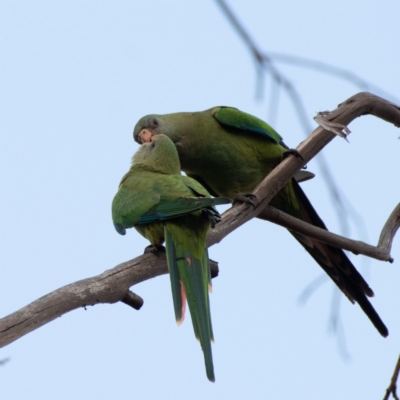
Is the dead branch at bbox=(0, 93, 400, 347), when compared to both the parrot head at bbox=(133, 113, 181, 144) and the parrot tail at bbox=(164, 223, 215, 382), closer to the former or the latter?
the parrot tail at bbox=(164, 223, 215, 382)

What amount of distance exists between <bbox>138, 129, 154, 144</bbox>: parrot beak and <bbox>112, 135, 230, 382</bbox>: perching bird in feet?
3.24

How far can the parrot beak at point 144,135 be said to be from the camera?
15.9 feet

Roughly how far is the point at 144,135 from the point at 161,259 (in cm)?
179

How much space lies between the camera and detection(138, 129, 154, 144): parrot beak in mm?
4848

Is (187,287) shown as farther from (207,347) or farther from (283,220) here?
(283,220)

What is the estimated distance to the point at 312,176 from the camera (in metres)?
4.67

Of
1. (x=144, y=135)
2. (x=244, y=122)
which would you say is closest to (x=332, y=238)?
(x=244, y=122)

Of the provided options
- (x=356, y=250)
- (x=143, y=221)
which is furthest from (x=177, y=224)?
(x=356, y=250)

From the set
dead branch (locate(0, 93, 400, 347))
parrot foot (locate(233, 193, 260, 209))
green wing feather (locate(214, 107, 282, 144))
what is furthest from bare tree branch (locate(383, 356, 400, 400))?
green wing feather (locate(214, 107, 282, 144))

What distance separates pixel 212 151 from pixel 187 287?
1.83 meters

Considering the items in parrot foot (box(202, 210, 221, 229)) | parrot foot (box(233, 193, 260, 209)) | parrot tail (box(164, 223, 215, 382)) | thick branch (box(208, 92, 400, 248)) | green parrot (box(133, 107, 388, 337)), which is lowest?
parrot tail (box(164, 223, 215, 382))

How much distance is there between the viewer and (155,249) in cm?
337

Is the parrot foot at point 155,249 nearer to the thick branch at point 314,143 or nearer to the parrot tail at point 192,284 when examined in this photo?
the parrot tail at point 192,284

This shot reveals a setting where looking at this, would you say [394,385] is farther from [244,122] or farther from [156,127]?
[156,127]
